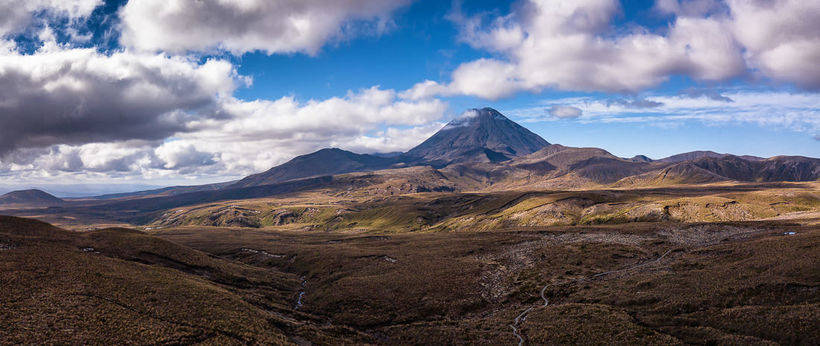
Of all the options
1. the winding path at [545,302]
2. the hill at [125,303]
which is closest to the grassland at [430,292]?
the hill at [125,303]

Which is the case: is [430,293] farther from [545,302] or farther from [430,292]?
[545,302]

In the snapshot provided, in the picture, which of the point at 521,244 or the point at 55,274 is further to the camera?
the point at 521,244

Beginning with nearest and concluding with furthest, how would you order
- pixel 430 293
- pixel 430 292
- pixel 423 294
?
1. pixel 423 294
2. pixel 430 293
3. pixel 430 292

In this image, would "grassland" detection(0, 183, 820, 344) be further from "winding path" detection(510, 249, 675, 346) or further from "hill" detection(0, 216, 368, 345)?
"winding path" detection(510, 249, 675, 346)

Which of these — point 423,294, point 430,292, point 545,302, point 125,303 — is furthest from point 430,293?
point 125,303

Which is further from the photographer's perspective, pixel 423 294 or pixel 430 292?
pixel 430 292

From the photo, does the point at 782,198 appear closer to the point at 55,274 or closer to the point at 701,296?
the point at 701,296

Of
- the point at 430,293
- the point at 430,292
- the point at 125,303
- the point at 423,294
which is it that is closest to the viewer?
the point at 125,303

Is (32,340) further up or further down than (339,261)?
further up

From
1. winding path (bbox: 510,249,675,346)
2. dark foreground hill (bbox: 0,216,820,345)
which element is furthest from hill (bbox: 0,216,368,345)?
winding path (bbox: 510,249,675,346)

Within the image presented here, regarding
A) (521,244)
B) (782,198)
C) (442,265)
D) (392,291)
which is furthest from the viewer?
(782,198)

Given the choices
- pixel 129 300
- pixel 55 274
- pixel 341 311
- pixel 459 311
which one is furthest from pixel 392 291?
pixel 55 274
